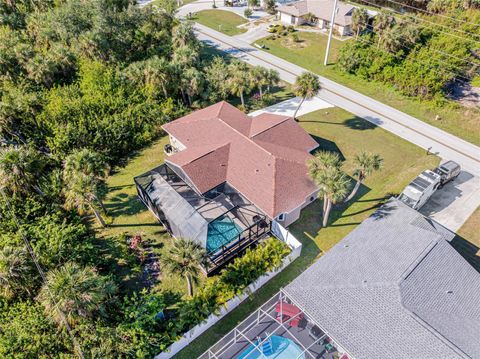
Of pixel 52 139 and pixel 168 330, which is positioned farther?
pixel 52 139

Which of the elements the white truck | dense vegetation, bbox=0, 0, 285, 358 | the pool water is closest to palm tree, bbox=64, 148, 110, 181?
dense vegetation, bbox=0, 0, 285, 358

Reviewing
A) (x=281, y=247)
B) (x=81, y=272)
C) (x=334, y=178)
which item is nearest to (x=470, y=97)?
(x=334, y=178)

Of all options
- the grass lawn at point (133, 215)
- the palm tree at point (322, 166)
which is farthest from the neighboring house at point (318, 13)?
the grass lawn at point (133, 215)

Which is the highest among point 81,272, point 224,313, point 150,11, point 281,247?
point 150,11

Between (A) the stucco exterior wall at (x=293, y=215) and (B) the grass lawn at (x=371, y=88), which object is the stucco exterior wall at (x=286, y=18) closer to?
(B) the grass lawn at (x=371, y=88)

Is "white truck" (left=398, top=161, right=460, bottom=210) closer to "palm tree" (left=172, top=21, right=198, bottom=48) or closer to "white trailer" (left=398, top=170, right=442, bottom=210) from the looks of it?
"white trailer" (left=398, top=170, right=442, bottom=210)

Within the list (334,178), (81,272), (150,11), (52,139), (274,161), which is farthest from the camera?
(150,11)

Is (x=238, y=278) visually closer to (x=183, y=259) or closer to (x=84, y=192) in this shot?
(x=183, y=259)

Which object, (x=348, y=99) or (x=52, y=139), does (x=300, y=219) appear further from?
(x=52, y=139)
